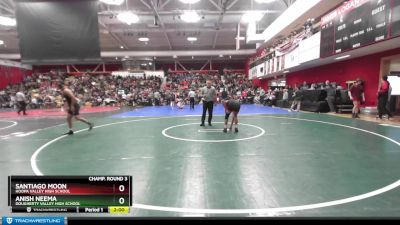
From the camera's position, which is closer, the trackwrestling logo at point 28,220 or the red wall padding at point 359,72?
the trackwrestling logo at point 28,220

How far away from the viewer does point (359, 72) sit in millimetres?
12375

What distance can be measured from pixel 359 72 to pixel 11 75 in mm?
35671

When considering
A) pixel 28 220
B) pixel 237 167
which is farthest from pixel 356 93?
pixel 28 220

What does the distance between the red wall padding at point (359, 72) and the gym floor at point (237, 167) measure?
5.55m

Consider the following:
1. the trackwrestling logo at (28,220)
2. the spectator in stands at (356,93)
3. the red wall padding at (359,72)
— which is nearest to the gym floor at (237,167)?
the trackwrestling logo at (28,220)

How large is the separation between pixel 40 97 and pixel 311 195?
2767 centimetres

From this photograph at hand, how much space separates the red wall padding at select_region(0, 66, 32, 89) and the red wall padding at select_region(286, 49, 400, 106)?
32.7 metres

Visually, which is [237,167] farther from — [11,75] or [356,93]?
[11,75]
